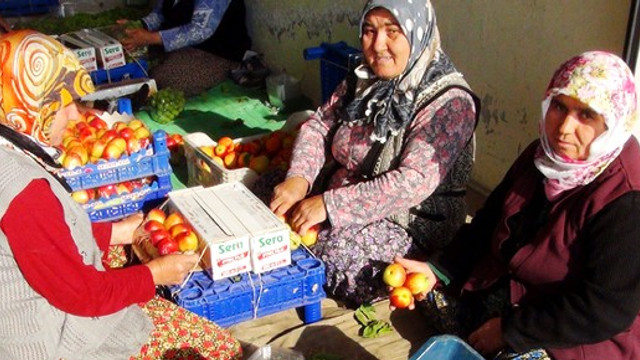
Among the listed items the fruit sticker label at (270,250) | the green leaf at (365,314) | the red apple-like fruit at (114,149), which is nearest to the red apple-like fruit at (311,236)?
the fruit sticker label at (270,250)

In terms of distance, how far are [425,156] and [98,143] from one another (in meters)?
2.02

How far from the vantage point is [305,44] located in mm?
6559

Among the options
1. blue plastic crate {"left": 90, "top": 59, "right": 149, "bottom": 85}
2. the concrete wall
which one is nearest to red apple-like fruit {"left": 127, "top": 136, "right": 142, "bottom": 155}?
the concrete wall

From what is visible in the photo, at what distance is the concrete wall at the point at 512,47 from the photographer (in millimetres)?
3545

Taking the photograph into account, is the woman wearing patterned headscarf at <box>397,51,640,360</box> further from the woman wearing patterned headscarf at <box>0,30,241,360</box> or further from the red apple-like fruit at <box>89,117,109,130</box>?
the red apple-like fruit at <box>89,117,109,130</box>

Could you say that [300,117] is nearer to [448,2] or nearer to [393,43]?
[448,2]

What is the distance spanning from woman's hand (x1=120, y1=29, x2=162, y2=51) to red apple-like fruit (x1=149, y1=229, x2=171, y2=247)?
3.86 m

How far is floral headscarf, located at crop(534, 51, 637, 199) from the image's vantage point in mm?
2316

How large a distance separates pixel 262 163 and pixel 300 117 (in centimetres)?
64

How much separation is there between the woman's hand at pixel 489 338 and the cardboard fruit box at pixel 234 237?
3.01 ft

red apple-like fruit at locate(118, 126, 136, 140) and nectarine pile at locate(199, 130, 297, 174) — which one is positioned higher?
red apple-like fruit at locate(118, 126, 136, 140)

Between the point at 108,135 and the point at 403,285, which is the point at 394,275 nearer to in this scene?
the point at 403,285

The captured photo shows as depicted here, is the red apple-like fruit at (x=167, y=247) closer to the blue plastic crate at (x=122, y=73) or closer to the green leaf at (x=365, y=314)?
the green leaf at (x=365, y=314)

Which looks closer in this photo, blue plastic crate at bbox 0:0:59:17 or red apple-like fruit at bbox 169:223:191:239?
red apple-like fruit at bbox 169:223:191:239
